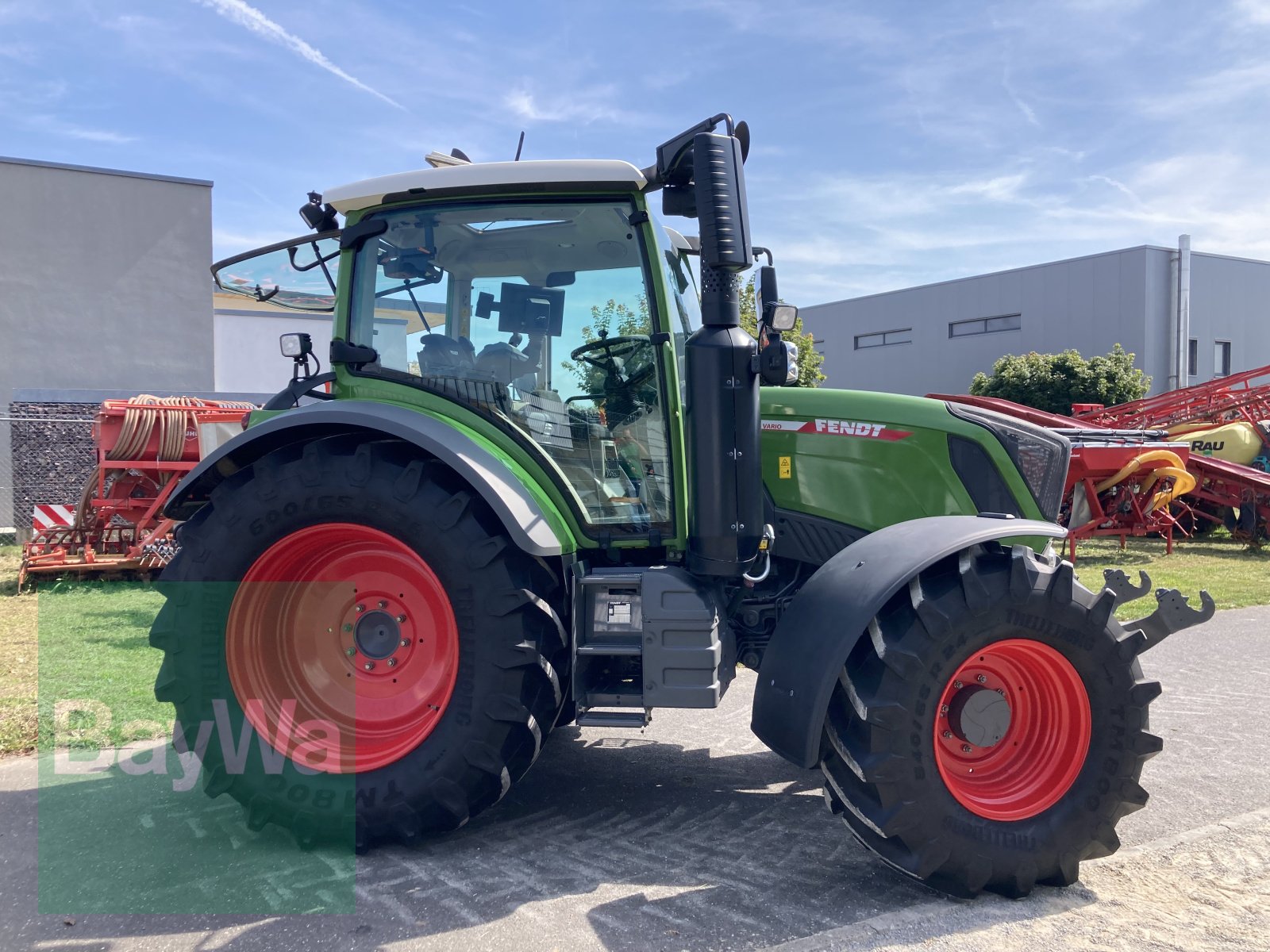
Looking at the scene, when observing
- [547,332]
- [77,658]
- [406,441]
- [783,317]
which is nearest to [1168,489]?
[783,317]

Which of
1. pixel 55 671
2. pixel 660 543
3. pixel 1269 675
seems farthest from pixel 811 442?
pixel 55 671

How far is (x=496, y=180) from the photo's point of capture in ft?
11.7

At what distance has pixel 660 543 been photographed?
3.62m

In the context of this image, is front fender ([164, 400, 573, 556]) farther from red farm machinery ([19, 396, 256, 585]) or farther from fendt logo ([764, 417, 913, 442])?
red farm machinery ([19, 396, 256, 585])

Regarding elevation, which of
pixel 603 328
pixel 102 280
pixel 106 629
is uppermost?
pixel 102 280

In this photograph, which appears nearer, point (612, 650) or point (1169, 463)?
point (612, 650)

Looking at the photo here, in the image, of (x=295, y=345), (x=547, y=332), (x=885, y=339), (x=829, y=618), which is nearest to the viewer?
(x=829, y=618)

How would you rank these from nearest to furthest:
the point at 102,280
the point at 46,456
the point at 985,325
Result: the point at 46,456 < the point at 102,280 < the point at 985,325

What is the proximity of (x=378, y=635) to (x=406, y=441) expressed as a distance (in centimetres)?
76

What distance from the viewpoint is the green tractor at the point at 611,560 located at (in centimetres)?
309

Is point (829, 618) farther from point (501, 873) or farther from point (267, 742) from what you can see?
point (267, 742)

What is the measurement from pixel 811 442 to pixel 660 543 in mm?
831

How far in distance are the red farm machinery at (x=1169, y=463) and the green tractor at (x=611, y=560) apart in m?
4.75

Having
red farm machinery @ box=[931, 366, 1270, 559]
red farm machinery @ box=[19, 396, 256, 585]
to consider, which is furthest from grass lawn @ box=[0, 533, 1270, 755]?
red farm machinery @ box=[931, 366, 1270, 559]
